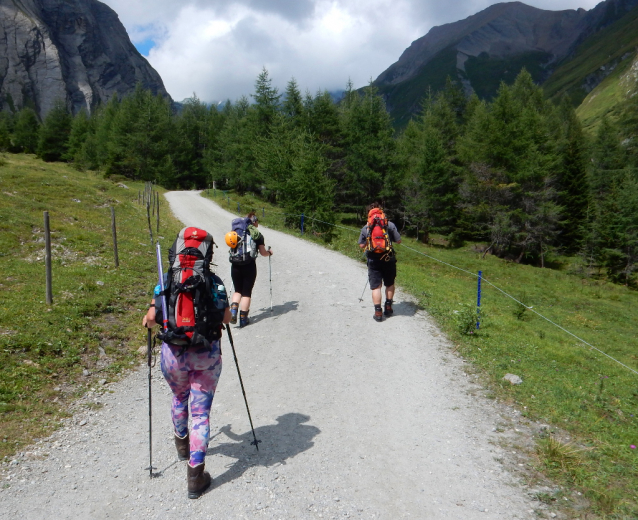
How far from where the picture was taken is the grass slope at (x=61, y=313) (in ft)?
20.3

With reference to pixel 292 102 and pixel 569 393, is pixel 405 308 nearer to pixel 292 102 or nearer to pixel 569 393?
pixel 569 393

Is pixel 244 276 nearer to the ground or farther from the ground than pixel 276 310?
farther from the ground

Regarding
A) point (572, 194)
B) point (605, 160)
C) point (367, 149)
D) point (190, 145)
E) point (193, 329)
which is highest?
point (190, 145)

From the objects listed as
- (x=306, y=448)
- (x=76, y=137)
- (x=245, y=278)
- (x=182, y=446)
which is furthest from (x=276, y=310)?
(x=76, y=137)

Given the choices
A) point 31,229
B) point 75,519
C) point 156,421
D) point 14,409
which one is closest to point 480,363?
point 156,421

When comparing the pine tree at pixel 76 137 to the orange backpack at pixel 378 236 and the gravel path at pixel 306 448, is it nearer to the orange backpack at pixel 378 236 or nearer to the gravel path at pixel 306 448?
the orange backpack at pixel 378 236

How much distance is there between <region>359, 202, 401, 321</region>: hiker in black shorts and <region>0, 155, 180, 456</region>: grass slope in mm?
5178

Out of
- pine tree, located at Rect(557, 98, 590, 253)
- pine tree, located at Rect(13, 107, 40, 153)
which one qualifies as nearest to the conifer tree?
pine tree, located at Rect(13, 107, 40, 153)

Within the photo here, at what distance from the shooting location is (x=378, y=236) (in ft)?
30.6

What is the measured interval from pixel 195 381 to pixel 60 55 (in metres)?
204

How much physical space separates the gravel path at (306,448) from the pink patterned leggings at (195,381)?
1.83 ft

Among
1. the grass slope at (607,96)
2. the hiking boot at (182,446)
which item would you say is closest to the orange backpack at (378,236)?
the hiking boot at (182,446)

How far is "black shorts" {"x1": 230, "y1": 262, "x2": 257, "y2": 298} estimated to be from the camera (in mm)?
9383

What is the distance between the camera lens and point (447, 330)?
942cm
